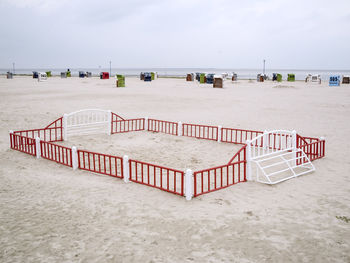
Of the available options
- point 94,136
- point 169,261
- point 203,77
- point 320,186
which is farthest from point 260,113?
point 203,77

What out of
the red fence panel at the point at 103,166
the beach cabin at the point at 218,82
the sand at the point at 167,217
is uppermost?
the beach cabin at the point at 218,82

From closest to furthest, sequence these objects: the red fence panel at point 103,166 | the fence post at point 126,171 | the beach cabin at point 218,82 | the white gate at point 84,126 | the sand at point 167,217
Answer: the sand at point 167,217
the fence post at point 126,171
the red fence panel at point 103,166
the white gate at point 84,126
the beach cabin at point 218,82

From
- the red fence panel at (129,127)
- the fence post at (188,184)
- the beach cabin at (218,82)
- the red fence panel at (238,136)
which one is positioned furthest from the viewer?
the beach cabin at (218,82)

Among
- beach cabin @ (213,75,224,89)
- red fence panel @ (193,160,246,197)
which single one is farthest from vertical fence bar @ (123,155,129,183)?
beach cabin @ (213,75,224,89)

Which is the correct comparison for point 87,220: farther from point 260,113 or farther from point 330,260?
point 260,113

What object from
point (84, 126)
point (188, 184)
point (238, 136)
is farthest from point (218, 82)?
point (188, 184)

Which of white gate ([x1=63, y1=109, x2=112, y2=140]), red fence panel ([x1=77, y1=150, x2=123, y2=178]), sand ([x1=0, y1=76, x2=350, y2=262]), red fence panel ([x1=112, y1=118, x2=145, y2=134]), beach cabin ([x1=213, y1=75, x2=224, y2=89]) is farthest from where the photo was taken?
beach cabin ([x1=213, y1=75, x2=224, y2=89])

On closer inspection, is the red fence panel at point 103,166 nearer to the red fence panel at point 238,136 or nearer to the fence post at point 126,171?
the fence post at point 126,171

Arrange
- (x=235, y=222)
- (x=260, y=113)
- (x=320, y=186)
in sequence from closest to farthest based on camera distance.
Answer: (x=235, y=222)
(x=320, y=186)
(x=260, y=113)

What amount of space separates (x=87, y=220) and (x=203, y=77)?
49844 mm

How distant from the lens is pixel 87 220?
655 cm

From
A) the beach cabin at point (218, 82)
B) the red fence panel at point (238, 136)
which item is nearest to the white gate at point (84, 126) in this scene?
the red fence panel at point (238, 136)

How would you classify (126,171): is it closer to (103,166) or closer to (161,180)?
(161,180)

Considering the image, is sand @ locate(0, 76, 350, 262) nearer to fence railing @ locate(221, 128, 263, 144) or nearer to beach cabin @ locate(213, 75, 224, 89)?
fence railing @ locate(221, 128, 263, 144)
